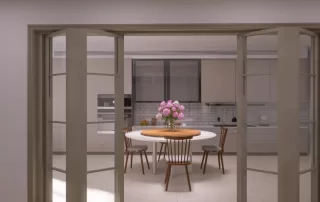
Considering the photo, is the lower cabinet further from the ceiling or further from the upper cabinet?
the ceiling

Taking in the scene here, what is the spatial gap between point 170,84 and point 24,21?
16.5 feet

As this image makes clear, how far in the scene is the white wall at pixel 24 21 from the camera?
10.8 feet

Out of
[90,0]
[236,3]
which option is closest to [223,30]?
[236,3]

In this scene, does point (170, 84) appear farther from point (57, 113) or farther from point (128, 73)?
point (57, 113)

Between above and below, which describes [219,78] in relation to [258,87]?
above

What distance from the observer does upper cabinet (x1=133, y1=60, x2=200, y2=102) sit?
8047 mm

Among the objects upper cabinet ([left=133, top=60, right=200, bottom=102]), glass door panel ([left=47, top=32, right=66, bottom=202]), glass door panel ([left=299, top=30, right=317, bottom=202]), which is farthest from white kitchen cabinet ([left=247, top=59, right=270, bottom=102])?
glass door panel ([left=47, top=32, right=66, bottom=202])

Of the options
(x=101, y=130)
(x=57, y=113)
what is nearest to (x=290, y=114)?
(x=101, y=130)

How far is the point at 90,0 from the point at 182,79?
494cm

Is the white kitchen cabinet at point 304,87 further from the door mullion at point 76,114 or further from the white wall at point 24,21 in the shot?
the door mullion at point 76,114

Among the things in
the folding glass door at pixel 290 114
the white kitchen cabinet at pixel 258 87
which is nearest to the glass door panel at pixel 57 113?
the folding glass door at pixel 290 114

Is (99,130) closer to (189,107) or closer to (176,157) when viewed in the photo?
(176,157)

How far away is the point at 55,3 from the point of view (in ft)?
10.9

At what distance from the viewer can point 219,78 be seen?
7.93 meters
